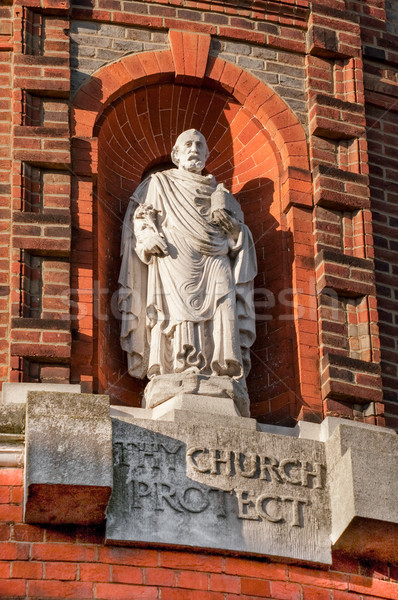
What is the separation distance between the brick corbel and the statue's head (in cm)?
63

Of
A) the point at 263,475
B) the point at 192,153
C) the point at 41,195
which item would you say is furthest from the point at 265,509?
the point at 192,153

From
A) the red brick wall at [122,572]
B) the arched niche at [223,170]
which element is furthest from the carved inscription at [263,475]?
the arched niche at [223,170]

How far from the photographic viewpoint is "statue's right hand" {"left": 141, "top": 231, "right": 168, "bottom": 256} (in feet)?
44.5

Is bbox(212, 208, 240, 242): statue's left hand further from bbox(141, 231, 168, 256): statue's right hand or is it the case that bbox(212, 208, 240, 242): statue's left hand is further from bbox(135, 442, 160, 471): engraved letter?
bbox(135, 442, 160, 471): engraved letter

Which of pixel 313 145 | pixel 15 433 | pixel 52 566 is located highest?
pixel 313 145

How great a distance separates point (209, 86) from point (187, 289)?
7.51ft

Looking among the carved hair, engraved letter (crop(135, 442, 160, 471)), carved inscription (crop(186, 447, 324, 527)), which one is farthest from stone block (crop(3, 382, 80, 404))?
the carved hair

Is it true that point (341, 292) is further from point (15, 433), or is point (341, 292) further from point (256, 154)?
point (15, 433)

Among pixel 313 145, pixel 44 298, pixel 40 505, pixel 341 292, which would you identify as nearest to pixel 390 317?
pixel 341 292

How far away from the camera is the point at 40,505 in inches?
470

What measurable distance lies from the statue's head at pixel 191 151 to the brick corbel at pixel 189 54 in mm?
631

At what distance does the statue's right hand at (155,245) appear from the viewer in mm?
13570

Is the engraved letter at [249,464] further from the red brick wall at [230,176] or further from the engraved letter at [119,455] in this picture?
→ the red brick wall at [230,176]

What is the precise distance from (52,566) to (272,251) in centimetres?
359
